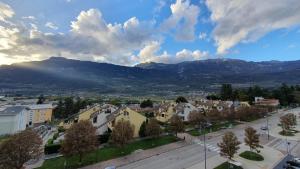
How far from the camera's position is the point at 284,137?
49500 millimetres

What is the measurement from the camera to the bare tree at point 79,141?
30562mm

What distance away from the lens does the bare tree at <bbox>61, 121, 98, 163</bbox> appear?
30.6m

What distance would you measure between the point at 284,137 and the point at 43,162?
53583 mm

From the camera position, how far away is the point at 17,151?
2627 centimetres

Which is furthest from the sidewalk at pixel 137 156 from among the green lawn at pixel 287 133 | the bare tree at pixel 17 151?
the green lawn at pixel 287 133

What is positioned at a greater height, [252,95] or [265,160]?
[252,95]

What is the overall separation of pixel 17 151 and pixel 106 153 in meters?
14.7

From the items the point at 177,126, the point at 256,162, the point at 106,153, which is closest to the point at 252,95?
the point at 177,126

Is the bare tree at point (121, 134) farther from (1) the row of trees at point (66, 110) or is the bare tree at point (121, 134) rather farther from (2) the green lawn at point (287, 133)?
(1) the row of trees at point (66, 110)

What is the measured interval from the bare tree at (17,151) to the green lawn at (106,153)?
533 cm

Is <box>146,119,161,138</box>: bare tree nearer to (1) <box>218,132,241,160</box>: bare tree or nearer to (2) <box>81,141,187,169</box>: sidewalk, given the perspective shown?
(2) <box>81,141,187,169</box>: sidewalk

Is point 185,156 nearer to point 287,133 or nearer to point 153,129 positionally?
point 153,129

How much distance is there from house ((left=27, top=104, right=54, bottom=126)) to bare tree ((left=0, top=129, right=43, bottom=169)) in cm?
5776

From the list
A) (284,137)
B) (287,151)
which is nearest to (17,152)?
(287,151)
